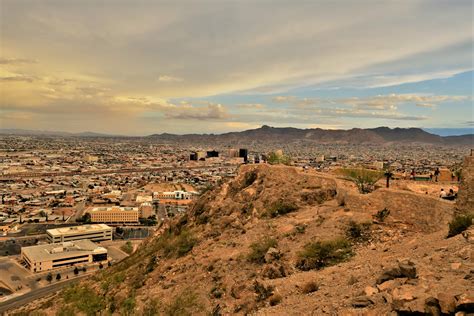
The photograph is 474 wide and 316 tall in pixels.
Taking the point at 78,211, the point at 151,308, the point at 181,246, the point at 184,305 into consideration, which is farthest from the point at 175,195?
the point at 184,305

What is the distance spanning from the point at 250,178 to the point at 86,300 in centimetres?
1229

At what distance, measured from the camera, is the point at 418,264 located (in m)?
7.93

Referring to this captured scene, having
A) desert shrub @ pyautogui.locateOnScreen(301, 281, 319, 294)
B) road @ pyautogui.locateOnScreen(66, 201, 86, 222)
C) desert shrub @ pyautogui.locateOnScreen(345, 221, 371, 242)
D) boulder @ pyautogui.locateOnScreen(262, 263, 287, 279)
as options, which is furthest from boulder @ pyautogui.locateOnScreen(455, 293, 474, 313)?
road @ pyautogui.locateOnScreen(66, 201, 86, 222)

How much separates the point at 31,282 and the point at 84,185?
3260 inches

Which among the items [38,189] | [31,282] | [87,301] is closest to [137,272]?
[87,301]

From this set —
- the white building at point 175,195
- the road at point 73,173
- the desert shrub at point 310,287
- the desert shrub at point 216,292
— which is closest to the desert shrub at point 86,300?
the desert shrub at point 216,292

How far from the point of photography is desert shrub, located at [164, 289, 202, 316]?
1214 cm

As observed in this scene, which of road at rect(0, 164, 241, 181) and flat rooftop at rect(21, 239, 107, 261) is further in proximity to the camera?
road at rect(0, 164, 241, 181)

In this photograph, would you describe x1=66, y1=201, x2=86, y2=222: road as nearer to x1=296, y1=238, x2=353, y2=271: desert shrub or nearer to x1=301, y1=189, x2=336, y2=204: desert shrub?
x1=301, y1=189, x2=336, y2=204: desert shrub

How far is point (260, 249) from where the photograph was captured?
46.9 ft

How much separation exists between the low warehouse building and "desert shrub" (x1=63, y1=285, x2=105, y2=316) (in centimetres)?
3589

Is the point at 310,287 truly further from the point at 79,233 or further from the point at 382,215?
the point at 79,233

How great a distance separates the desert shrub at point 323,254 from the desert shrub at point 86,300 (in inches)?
395

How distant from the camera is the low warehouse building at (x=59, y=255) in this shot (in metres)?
52.2
